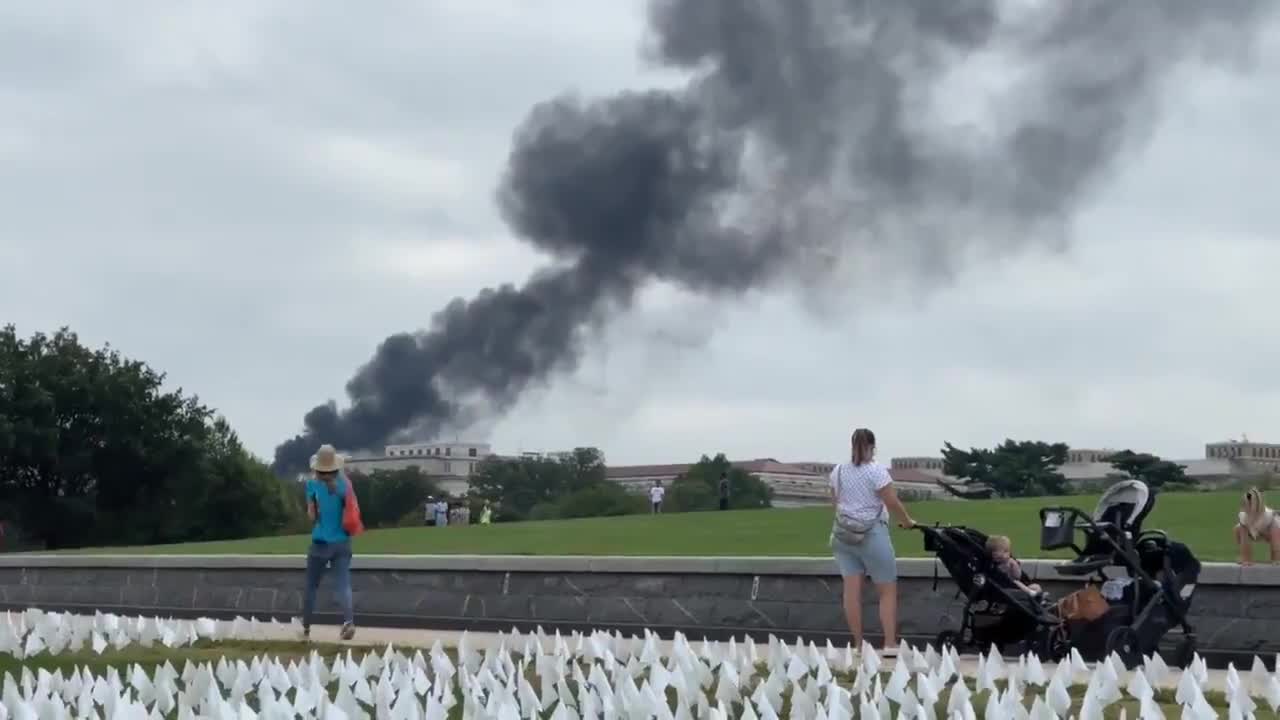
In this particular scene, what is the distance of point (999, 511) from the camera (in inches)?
1188

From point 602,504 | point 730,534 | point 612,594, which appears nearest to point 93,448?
point 602,504

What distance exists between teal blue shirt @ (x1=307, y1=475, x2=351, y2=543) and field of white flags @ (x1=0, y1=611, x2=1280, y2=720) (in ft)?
12.2

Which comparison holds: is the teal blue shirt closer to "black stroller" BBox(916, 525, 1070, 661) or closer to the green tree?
"black stroller" BBox(916, 525, 1070, 661)

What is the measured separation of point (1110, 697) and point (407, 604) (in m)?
12.5

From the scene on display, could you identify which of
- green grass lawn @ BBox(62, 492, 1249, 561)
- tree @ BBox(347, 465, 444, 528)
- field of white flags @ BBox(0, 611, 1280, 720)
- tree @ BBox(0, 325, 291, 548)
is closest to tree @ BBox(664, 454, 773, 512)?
tree @ BBox(347, 465, 444, 528)

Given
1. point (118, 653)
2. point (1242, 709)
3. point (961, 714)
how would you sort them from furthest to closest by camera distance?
point (118, 653) → point (1242, 709) → point (961, 714)

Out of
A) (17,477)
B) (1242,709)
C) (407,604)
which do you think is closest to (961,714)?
(1242,709)

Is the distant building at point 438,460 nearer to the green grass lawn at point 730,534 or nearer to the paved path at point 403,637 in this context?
the green grass lawn at point 730,534

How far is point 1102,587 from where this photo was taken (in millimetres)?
12484

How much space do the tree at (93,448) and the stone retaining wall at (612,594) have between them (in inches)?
1970

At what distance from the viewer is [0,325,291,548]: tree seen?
7131 centimetres

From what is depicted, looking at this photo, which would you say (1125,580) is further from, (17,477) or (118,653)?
(17,477)

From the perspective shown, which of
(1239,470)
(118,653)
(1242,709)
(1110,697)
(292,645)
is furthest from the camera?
(1239,470)

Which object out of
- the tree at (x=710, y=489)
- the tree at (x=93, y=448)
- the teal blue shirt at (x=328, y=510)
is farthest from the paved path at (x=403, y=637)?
the tree at (x=710, y=489)
